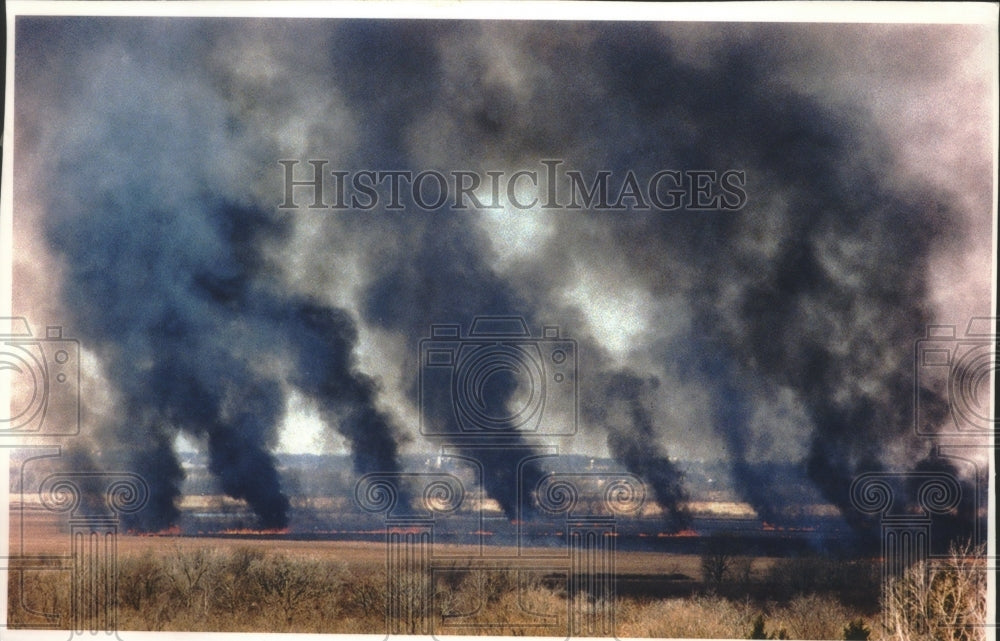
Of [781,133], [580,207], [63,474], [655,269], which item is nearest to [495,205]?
[580,207]

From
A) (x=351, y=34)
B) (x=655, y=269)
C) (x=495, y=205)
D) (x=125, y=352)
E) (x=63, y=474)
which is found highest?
(x=351, y=34)

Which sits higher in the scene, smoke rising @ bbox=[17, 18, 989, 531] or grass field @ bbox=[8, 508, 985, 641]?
smoke rising @ bbox=[17, 18, 989, 531]

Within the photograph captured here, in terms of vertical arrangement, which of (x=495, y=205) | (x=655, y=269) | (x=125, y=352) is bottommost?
(x=125, y=352)

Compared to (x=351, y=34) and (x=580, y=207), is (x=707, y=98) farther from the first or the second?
(x=351, y=34)

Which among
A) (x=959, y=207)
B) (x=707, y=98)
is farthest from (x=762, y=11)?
(x=959, y=207)

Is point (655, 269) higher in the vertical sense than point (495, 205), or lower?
lower

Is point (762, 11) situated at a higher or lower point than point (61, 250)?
higher

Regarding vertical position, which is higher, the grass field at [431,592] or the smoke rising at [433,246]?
the smoke rising at [433,246]

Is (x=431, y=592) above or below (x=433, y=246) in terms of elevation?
below

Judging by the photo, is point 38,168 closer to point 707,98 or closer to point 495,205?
point 495,205
